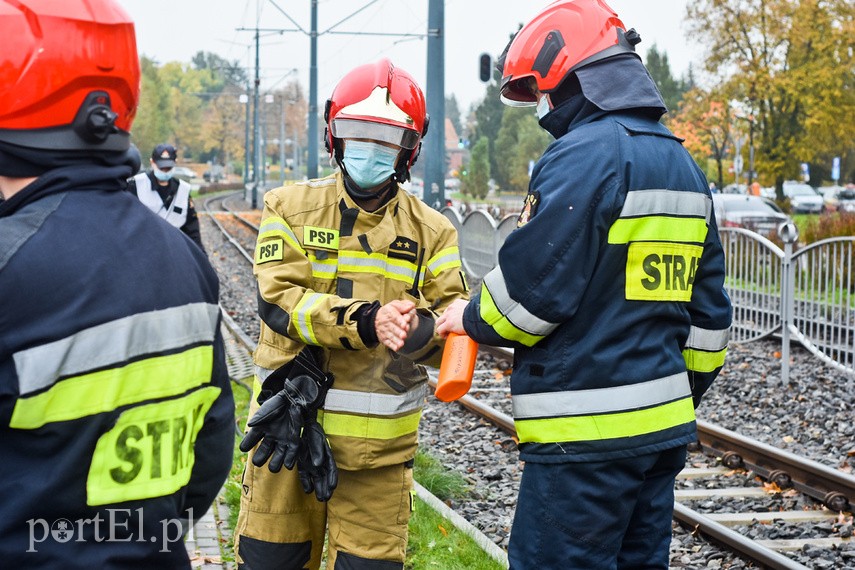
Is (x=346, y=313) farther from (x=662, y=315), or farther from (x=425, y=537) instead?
(x=425, y=537)

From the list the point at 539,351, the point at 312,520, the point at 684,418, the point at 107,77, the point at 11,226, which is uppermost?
the point at 107,77

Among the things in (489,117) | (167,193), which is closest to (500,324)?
(167,193)

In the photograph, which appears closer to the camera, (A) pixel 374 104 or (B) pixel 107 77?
(B) pixel 107 77

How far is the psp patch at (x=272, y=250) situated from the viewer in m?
3.71

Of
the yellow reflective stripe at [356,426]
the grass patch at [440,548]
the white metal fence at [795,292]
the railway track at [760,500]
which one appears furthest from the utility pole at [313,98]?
the yellow reflective stripe at [356,426]

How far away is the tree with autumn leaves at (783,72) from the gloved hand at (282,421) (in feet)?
117

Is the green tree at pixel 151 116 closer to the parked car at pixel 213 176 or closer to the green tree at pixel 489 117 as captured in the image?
the parked car at pixel 213 176

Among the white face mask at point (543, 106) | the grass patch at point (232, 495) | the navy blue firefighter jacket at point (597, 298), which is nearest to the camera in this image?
the navy blue firefighter jacket at point (597, 298)

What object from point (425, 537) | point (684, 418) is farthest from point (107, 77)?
point (425, 537)

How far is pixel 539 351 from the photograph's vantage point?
10.6 ft

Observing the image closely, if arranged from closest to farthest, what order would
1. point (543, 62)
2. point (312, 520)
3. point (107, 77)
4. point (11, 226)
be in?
point (11, 226) < point (107, 77) < point (543, 62) < point (312, 520)

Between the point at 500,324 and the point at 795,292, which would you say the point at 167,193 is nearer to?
the point at 795,292

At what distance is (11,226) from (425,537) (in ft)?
12.8

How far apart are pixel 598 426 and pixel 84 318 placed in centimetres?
160
